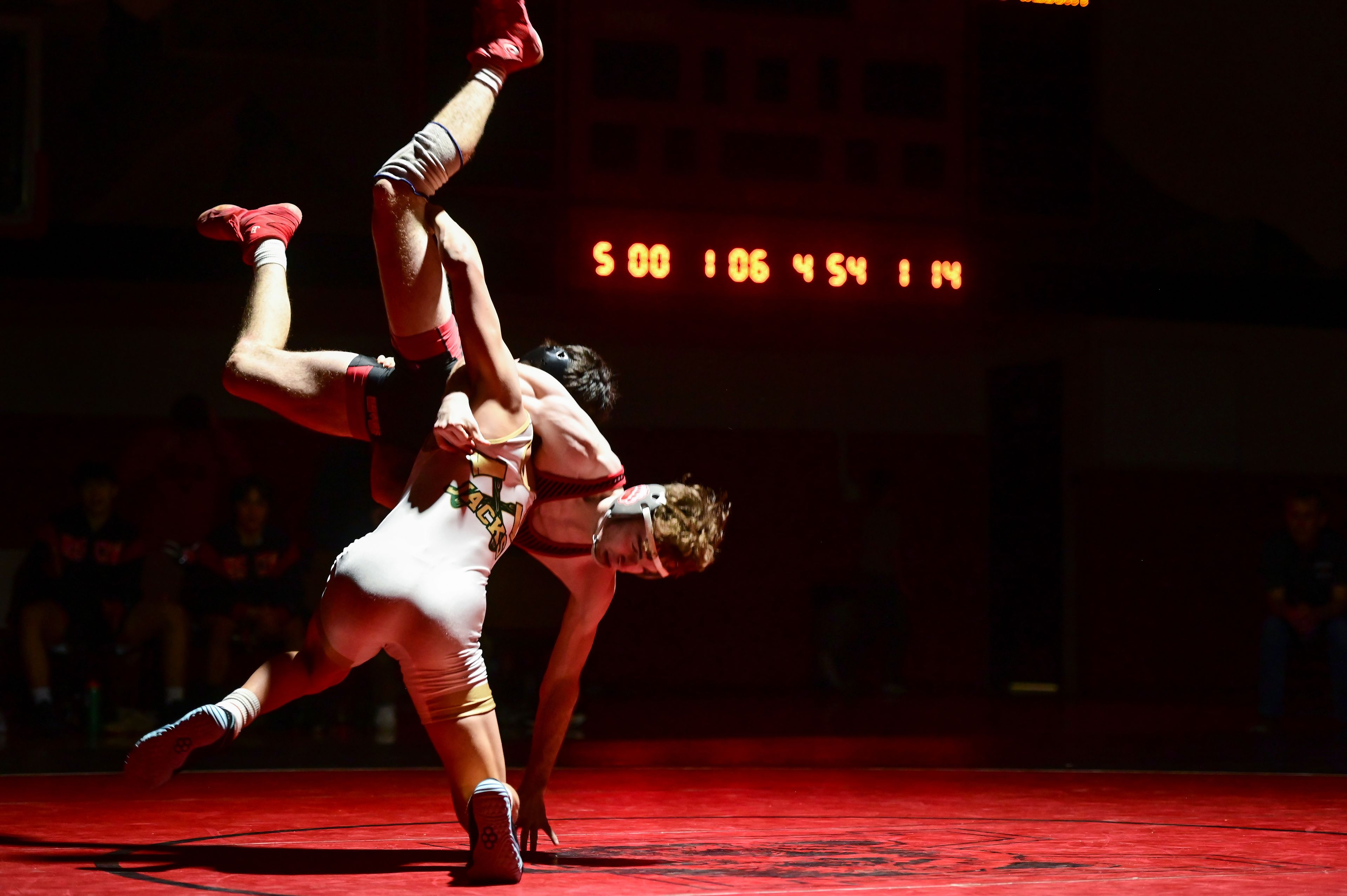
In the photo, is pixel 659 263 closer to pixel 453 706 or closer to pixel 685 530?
pixel 685 530

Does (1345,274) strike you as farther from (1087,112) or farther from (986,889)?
(986,889)

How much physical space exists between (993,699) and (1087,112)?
3.45m

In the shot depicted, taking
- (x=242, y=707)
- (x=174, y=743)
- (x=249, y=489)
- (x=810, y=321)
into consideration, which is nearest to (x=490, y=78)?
(x=242, y=707)

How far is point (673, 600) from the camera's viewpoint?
1021 cm

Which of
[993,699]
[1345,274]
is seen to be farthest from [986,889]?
[1345,274]

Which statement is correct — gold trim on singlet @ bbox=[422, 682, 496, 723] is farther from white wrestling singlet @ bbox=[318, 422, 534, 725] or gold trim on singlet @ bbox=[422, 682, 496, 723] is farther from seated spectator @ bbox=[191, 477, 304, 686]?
seated spectator @ bbox=[191, 477, 304, 686]

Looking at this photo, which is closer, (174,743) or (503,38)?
(174,743)

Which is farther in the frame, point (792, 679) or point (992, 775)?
point (792, 679)

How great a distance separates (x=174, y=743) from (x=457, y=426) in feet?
2.67

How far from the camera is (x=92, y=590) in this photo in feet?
23.4

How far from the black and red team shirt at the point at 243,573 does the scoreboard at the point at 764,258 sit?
1.74m

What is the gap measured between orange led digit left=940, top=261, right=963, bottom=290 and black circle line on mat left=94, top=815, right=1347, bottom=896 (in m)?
3.91

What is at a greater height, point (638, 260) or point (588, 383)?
point (638, 260)

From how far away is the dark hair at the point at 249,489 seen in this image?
7020mm
